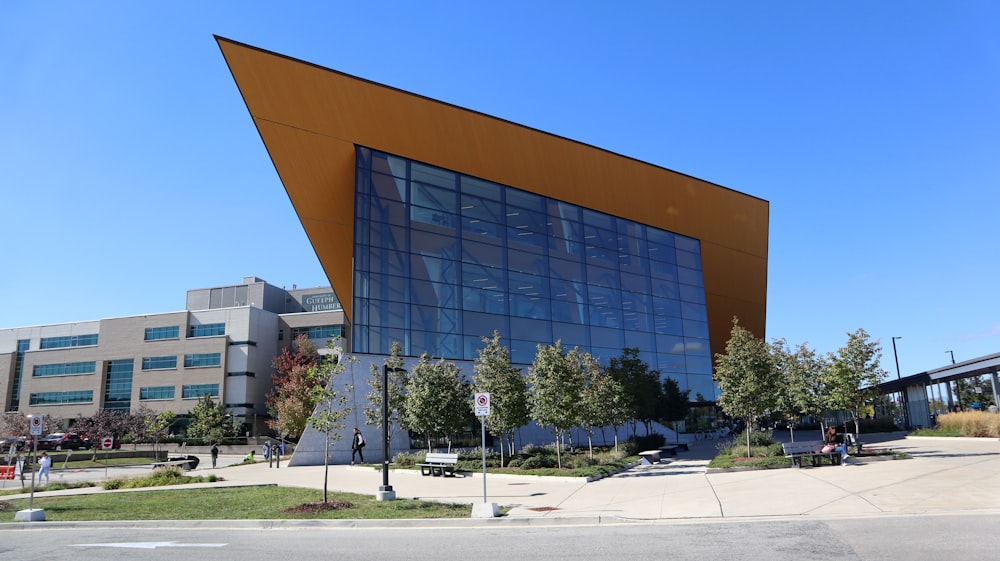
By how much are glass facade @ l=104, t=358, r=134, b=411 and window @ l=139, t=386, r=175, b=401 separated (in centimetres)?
268

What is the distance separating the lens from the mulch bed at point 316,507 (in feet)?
52.1

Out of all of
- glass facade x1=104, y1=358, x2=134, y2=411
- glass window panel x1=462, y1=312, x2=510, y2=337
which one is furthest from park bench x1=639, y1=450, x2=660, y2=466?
glass facade x1=104, y1=358, x2=134, y2=411

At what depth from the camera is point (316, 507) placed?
637 inches

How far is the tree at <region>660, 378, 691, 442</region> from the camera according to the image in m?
49.6

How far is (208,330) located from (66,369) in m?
18.5

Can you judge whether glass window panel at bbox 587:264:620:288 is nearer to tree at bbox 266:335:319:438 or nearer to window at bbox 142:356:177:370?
tree at bbox 266:335:319:438

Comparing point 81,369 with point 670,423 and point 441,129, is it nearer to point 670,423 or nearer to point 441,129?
point 441,129

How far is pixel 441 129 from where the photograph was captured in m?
40.8

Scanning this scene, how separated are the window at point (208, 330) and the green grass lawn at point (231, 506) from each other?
50709 mm

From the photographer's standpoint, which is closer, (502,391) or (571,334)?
(502,391)

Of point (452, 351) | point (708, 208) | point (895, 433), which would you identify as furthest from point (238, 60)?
point (895, 433)

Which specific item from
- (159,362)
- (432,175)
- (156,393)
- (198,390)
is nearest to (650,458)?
(432,175)

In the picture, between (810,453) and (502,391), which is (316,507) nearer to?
(502,391)

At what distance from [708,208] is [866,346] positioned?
87.4ft
